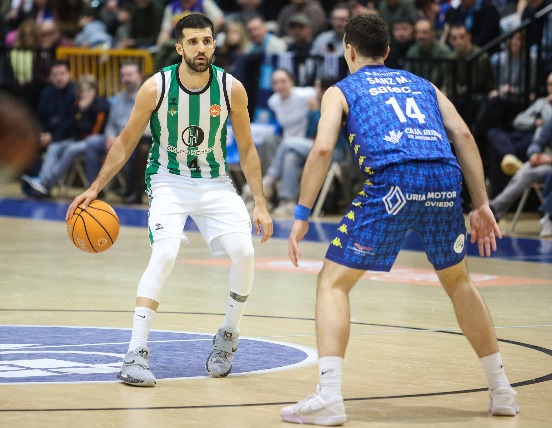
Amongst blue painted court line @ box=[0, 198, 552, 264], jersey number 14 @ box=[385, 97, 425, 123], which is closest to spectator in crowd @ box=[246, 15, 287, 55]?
blue painted court line @ box=[0, 198, 552, 264]

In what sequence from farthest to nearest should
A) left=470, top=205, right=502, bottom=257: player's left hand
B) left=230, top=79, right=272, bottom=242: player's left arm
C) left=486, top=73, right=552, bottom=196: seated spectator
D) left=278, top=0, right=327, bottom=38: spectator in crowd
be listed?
left=278, top=0, right=327, bottom=38: spectator in crowd → left=486, top=73, right=552, bottom=196: seated spectator → left=230, top=79, right=272, bottom=242: player's left arm → left=470, top=205, right=502, bottom=257: player's left hand

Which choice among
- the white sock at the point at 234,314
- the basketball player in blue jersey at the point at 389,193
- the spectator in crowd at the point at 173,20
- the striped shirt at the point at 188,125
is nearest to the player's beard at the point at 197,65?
the striped shirt at the point at 188,125

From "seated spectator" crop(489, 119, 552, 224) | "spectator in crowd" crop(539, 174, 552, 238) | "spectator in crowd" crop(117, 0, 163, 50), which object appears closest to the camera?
"spectator in crowd" crop(539, 174, 552, 238)

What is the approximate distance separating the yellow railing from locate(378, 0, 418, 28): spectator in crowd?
4938mm

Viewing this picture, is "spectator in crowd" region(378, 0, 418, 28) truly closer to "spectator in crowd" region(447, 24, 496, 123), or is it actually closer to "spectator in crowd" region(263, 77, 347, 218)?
"spectator in crowd" region(447, 24, 496, 123)

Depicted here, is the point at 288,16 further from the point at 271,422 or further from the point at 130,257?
the point at 271,422

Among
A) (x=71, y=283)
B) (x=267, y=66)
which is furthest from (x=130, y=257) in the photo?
(x=267, y=66)

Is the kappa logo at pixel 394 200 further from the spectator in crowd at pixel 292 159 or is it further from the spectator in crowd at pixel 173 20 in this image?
the spectator in crowd at pixel 173 20

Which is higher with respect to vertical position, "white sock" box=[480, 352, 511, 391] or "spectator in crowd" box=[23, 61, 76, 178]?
"white sock" box=[480, 352, 511, 391]

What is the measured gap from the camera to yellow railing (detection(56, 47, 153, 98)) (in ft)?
74.7

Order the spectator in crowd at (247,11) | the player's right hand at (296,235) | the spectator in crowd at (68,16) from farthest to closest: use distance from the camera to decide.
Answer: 1. the spectator in crowd at (68,16)
2. the spectator in crowd at (247,11)
3. the player's right hand at (296,235)

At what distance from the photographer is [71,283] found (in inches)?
435

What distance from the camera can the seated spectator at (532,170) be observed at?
606 inches

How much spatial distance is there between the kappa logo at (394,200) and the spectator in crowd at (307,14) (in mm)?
15815
